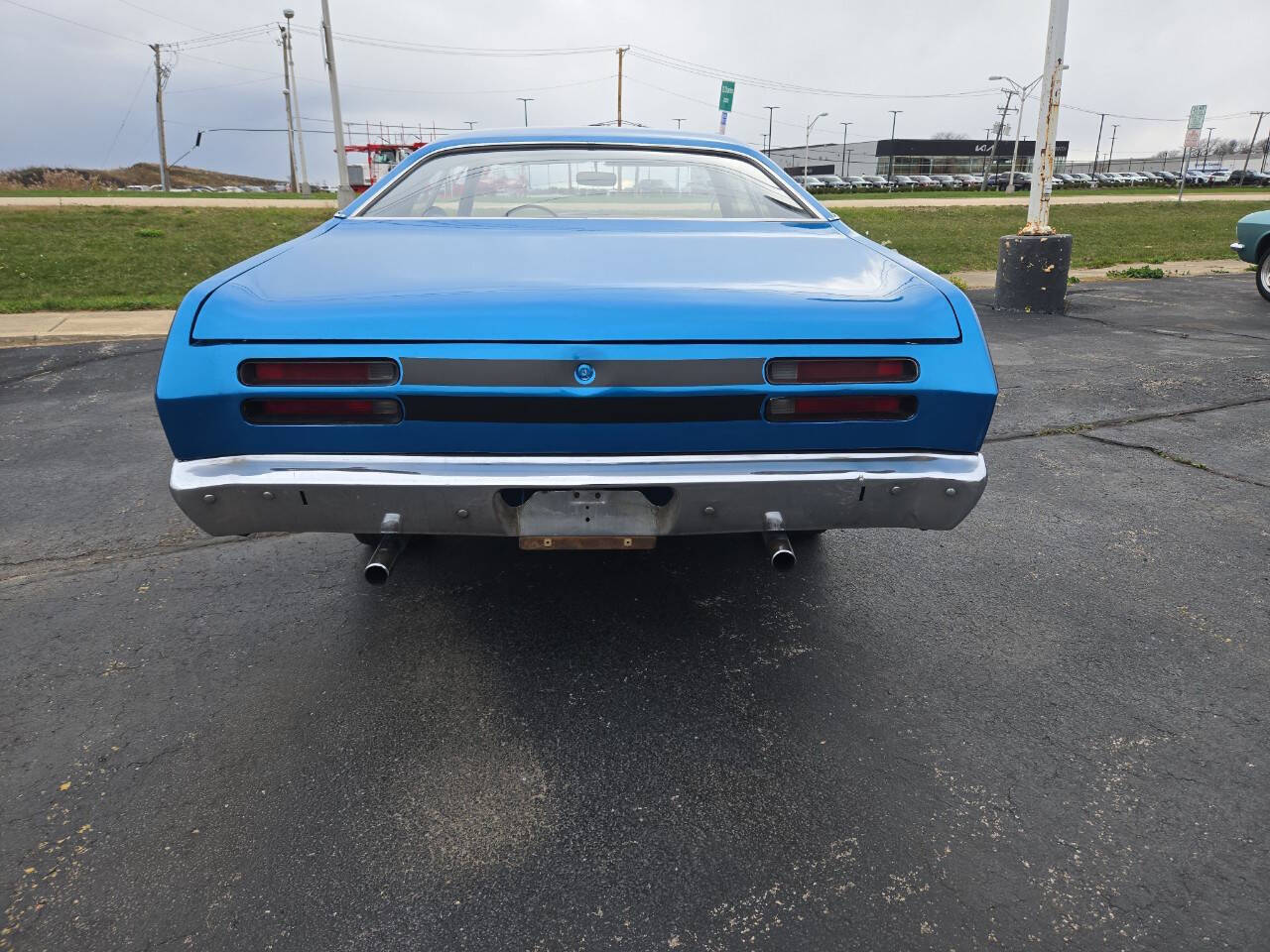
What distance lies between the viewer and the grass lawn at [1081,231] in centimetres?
1546

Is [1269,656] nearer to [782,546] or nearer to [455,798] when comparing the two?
[782,546]

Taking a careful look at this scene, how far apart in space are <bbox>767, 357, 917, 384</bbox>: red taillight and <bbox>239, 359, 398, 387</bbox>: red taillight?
98cm

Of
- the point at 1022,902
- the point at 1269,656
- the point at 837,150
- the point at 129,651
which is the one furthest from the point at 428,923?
the point at 837,150

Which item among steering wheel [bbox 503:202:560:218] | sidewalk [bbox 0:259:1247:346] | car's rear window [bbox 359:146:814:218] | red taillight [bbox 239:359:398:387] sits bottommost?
sidewalk [bbox 0:259:1247:346]

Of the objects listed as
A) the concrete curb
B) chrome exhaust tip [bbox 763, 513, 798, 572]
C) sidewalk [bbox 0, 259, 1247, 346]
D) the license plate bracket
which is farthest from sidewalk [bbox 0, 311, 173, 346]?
the concrete curb

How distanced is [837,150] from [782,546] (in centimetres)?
11533

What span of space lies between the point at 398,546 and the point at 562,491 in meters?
0.70

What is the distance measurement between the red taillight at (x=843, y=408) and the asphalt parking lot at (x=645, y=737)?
0.88 meters

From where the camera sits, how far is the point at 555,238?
Answer: 2736mm

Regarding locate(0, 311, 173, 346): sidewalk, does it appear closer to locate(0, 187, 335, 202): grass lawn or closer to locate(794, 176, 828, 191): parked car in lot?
locate(0, 187, 335, 202): grass lawn

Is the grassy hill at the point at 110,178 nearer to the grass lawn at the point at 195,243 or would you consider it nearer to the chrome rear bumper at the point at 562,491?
the grass lawn at the point at 195,243

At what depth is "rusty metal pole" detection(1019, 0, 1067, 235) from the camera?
28.8 feet

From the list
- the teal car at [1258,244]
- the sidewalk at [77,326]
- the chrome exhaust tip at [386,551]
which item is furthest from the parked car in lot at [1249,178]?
the chrome exhaust tip at [386,551]

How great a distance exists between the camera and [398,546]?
104 inches
